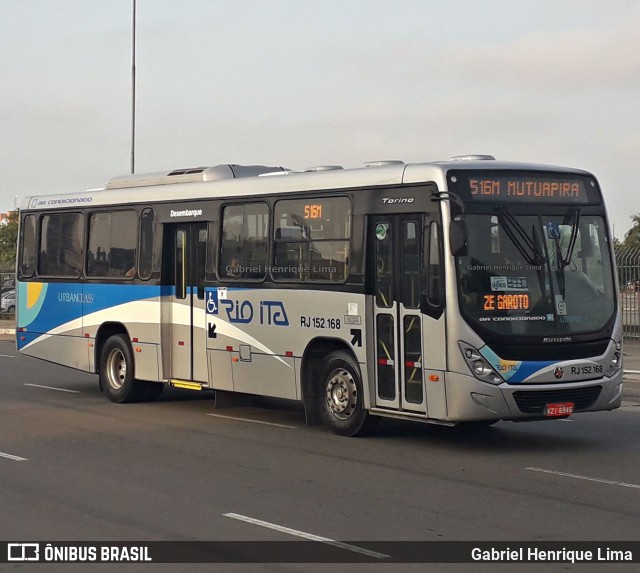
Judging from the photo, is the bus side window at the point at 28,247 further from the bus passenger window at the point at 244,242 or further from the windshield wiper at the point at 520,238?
the windshield wiper at the point at 520,238

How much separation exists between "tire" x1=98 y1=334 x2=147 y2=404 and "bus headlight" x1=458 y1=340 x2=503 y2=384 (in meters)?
6.60

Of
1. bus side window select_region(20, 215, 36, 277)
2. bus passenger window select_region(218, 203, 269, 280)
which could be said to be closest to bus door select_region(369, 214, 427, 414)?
bus passenger window select_region(218, 203, 269, 280)

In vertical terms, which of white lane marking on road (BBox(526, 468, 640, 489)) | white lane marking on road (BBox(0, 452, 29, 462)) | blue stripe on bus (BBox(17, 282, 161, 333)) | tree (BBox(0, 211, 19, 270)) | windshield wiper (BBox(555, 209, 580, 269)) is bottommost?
white lane marking on road (BBox(0, 452, 29, 462))

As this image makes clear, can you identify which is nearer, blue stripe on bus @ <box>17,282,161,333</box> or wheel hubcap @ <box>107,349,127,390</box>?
blue stripe on bus @ <box>17,282,161,333</box>

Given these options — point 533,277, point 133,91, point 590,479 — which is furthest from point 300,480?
point 133,91

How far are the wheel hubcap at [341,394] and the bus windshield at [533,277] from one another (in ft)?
6.44

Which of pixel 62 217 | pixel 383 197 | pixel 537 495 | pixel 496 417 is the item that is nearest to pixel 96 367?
pixel 62 217

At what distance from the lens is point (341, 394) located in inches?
539

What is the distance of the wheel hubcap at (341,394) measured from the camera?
44.5 ft

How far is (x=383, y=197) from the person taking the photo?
521 inches

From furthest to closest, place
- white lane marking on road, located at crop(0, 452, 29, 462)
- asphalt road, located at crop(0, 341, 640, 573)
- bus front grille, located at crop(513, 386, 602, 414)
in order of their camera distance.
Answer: bus front grille, located at crop(513, 386, 602, 414) → white lane marking on road, located at crop(0, 452, 29, 462) → asphalt road, located at crop(0, 341, 640, 573)

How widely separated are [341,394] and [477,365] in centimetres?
210

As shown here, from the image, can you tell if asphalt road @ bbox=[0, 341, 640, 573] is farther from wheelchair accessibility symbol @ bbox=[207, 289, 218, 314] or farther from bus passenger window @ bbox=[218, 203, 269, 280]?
bus passenger window @ bbox=[218, 203, 269, 280]

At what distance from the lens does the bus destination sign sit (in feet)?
41.1
